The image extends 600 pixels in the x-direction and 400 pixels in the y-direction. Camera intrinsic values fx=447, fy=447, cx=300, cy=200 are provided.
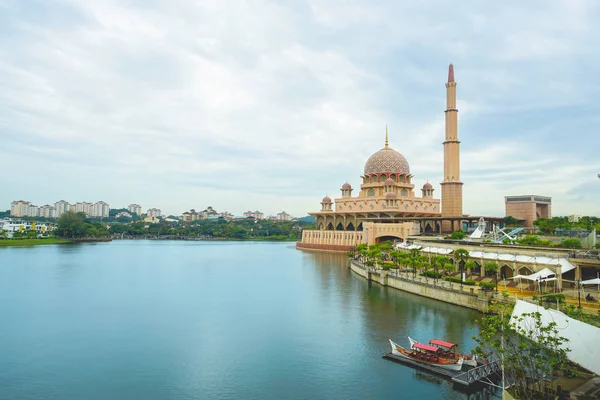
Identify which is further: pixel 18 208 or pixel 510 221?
pixel 18 208

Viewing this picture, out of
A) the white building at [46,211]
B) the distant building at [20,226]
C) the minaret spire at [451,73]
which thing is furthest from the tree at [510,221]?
the white building at [46,211]

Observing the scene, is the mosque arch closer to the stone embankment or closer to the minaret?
the stone embankment

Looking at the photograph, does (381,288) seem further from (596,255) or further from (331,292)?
(596,255)

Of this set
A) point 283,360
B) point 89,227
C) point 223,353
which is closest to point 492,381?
point 283,360

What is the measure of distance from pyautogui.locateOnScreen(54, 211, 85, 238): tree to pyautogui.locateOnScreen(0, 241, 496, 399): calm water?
68183 mm

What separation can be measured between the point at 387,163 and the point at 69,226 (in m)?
72.6

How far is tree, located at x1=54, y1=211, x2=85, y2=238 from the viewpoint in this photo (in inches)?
3942

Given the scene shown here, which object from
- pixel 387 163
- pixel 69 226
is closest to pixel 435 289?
pixel 387 163

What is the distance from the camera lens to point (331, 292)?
32500 millimetres

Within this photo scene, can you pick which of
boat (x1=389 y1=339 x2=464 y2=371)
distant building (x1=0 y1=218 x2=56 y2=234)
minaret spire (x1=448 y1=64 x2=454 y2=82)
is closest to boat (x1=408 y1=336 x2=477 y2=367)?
boat (x1=389 y1=339 x2=464 y2=371)

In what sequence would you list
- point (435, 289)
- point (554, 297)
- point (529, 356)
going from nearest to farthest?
point (529, 356)
point (554, 297)
point (435, 289)

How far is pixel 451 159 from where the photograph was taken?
61.3m

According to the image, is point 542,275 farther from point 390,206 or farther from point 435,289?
point 390,206

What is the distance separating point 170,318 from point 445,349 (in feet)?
48.9
